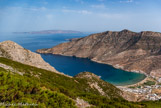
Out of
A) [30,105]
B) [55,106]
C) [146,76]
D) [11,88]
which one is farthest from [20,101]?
[146,76]

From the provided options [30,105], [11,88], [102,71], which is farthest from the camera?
[102,71]

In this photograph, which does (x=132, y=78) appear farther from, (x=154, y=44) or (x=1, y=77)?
(x=1, y=77)

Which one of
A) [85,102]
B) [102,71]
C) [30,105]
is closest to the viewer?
[30,105]

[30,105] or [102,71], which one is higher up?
[30,105]

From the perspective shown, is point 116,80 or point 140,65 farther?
point 140,65

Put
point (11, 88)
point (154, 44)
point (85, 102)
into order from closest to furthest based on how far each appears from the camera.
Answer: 1. point (11, 88)
2. point (85, 102)
3. point (154, 44)

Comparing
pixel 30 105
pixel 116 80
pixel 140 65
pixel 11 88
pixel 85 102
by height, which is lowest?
pixel 116 80

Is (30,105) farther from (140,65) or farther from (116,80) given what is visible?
(140,65)

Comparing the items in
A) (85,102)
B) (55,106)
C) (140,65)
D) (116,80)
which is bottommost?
(116,80)

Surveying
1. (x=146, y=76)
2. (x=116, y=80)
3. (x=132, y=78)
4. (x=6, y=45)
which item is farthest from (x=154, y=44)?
(x=6, y=45)
